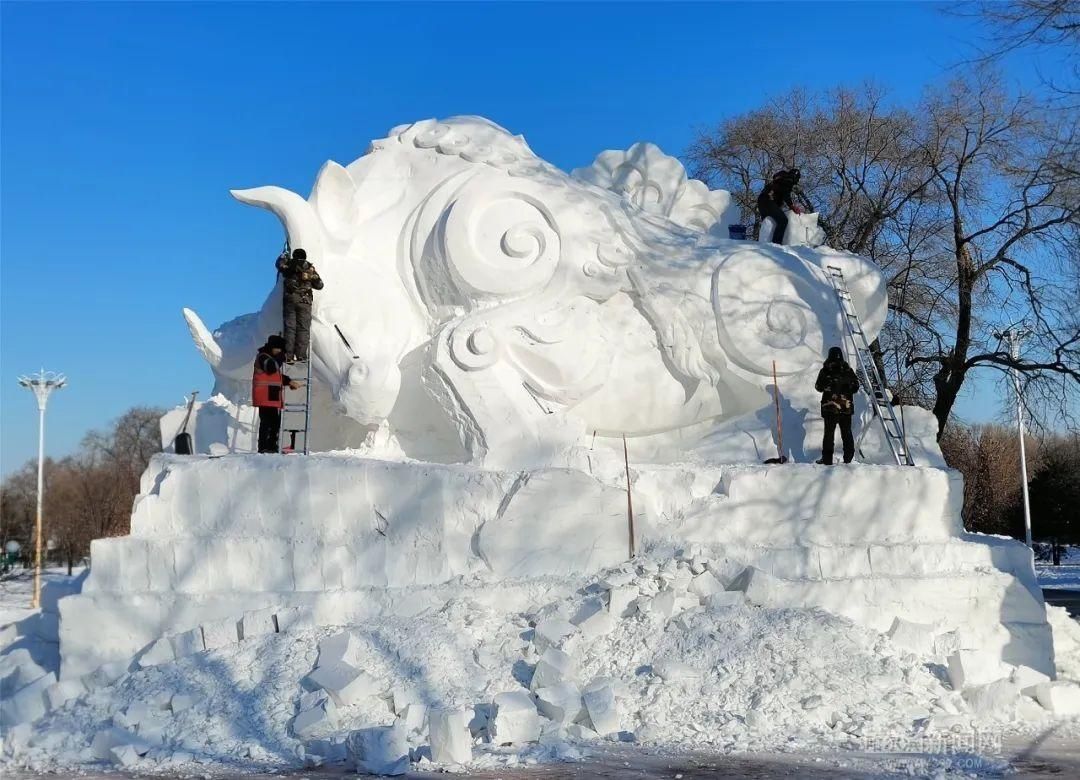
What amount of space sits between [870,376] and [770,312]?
110 cm

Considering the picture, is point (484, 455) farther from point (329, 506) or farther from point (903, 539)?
point (903, 539)

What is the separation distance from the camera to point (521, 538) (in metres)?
8.31

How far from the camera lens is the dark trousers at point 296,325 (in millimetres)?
9305

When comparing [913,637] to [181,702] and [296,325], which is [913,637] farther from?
[296,325]

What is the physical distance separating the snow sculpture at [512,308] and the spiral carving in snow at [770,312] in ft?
0.05

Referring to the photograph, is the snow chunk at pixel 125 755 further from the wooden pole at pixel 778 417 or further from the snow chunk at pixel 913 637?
the wooden pole at pixel 778 417

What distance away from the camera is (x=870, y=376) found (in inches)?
395

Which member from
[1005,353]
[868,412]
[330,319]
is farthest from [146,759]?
[1005,353]

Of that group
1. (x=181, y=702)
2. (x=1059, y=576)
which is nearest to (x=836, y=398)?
(x=181, y=702)

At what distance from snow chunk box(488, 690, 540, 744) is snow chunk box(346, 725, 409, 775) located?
1.94ft

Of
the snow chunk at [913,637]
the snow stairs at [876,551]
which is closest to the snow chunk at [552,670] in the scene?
the snow stairs at [876,551]

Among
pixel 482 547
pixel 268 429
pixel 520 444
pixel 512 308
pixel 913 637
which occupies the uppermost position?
pixel 512 308

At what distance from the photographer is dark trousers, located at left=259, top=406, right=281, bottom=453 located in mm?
9281

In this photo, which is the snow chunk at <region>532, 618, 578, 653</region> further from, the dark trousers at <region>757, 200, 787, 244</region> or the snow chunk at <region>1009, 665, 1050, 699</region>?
the dark trousers at <region>757, 200, 787, 244</region>
